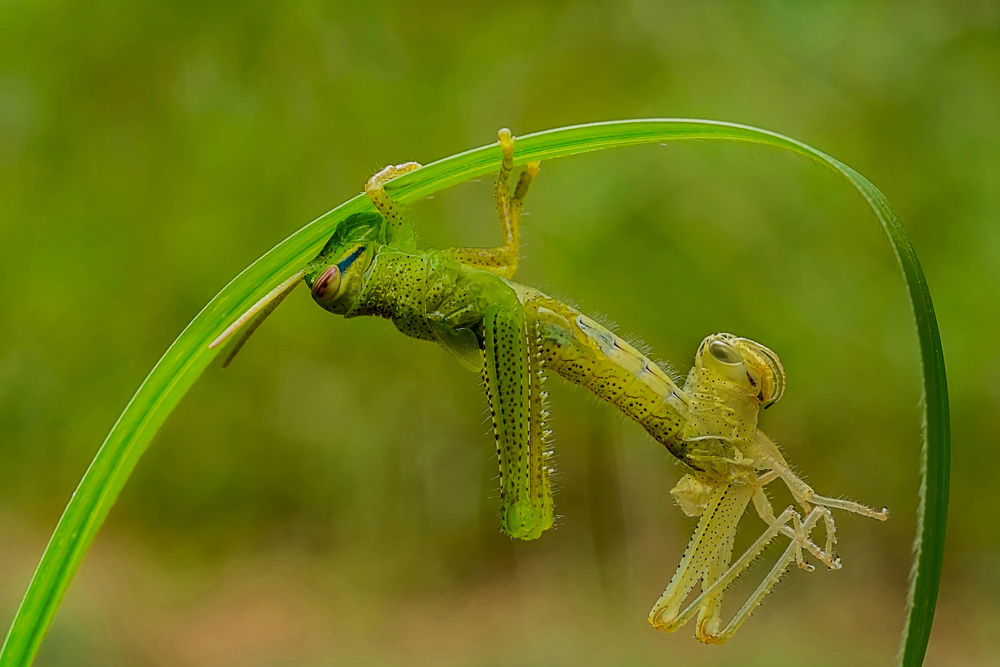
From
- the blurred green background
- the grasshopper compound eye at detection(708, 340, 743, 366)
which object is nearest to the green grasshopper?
the grasshopper compound eye at detection(708, 340, 743, 366)

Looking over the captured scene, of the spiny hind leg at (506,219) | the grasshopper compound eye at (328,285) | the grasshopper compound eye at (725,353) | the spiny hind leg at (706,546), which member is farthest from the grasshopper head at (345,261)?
the spiny hind leg at (706,546)

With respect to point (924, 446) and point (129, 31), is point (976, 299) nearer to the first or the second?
point (924, 446)

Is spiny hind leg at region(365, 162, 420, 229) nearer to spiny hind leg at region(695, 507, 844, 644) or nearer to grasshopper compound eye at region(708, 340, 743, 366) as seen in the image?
grasshopper compound eye at region(708, 340, 743, 366)

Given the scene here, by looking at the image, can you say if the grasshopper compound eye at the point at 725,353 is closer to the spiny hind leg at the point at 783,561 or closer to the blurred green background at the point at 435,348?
the spiny hind leg at the point at 783,561

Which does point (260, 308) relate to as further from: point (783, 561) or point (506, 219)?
point (783, 561)

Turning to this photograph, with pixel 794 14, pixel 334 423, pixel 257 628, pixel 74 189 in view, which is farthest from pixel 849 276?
pixel 74 189
